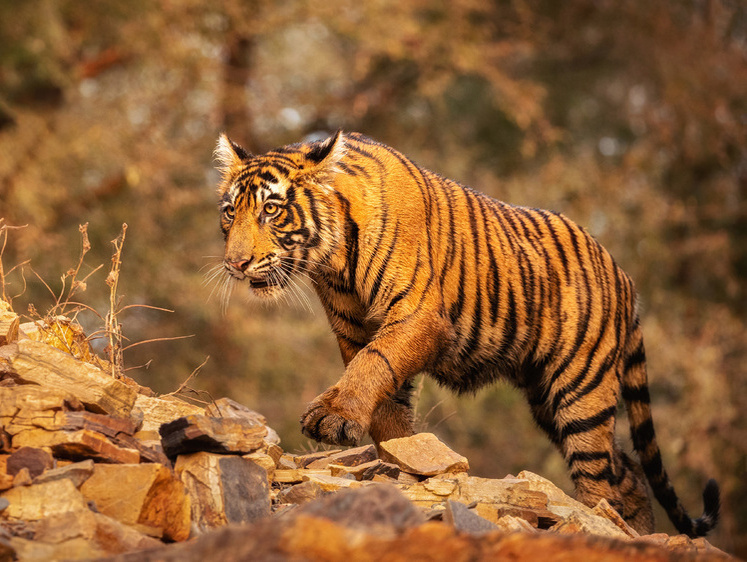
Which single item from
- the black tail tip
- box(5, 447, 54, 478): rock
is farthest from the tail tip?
box(5, 447, 54, 478): rock

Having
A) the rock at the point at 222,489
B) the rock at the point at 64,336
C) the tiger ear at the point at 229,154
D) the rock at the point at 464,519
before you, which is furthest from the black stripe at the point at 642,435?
the rock at the point at 64,336

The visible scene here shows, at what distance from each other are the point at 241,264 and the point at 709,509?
3143 millimetres

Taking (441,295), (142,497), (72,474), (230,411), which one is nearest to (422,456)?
(230,411)

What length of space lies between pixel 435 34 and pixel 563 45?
4.01 m

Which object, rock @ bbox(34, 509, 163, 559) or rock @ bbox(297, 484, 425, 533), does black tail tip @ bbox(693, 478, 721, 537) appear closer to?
rock @ bbox(297, 484, 425, 533)

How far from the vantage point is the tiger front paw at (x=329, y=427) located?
4809 mm

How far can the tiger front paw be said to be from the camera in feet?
15.8

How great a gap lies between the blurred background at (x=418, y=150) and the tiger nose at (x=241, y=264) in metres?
7.55

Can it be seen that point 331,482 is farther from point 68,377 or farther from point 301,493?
point 68,377

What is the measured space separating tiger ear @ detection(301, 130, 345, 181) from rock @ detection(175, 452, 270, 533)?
84.9 inches

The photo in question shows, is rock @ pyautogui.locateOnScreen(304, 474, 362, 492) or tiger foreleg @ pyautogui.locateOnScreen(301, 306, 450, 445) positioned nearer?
rock @ pyautogui.locateOnScreen(304, 474, 362, 492)

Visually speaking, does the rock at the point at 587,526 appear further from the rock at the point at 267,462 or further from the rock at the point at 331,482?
the rock at the point at 267,462

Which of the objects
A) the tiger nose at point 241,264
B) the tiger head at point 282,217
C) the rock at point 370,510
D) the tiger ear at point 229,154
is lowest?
the rock at point 370,510

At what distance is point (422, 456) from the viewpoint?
4781mm
